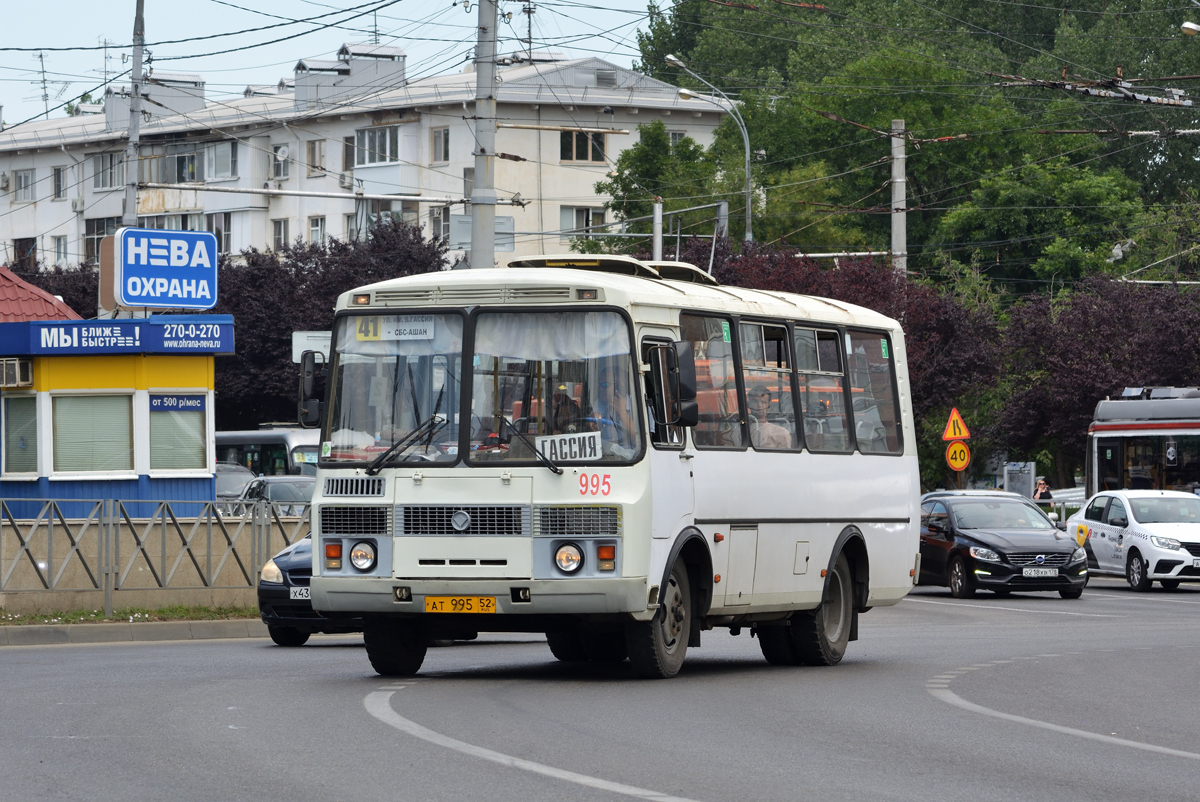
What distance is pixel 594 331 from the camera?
A: 1387 cm

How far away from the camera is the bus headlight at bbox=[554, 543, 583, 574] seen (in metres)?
13.4

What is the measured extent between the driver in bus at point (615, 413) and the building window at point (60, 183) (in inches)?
2984

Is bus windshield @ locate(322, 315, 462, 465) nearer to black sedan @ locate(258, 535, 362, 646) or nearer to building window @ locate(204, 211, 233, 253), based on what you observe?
black sedan @ locate(258, 535, 362, 646)

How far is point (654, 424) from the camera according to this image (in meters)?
13.8

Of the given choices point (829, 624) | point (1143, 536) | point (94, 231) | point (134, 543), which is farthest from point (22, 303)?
point (94, 231)

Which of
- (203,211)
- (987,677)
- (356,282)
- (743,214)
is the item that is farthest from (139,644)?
(203,211)

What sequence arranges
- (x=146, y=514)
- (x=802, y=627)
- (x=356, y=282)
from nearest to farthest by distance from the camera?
(x=802, y=627), (x=146, y=514), (x=356, y=282)

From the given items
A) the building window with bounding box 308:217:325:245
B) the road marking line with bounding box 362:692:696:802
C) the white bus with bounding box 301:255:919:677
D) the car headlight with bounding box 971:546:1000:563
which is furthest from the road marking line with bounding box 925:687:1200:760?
the building window with bounding box 308:217:325:245

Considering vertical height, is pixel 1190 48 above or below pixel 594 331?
above

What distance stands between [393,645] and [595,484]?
7.30ft

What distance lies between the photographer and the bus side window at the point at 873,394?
56.5 ft

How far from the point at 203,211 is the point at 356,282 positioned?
18.4 meters

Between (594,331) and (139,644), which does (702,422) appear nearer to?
(594,331)

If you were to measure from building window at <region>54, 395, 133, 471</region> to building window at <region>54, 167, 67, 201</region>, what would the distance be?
61717 millimetres
